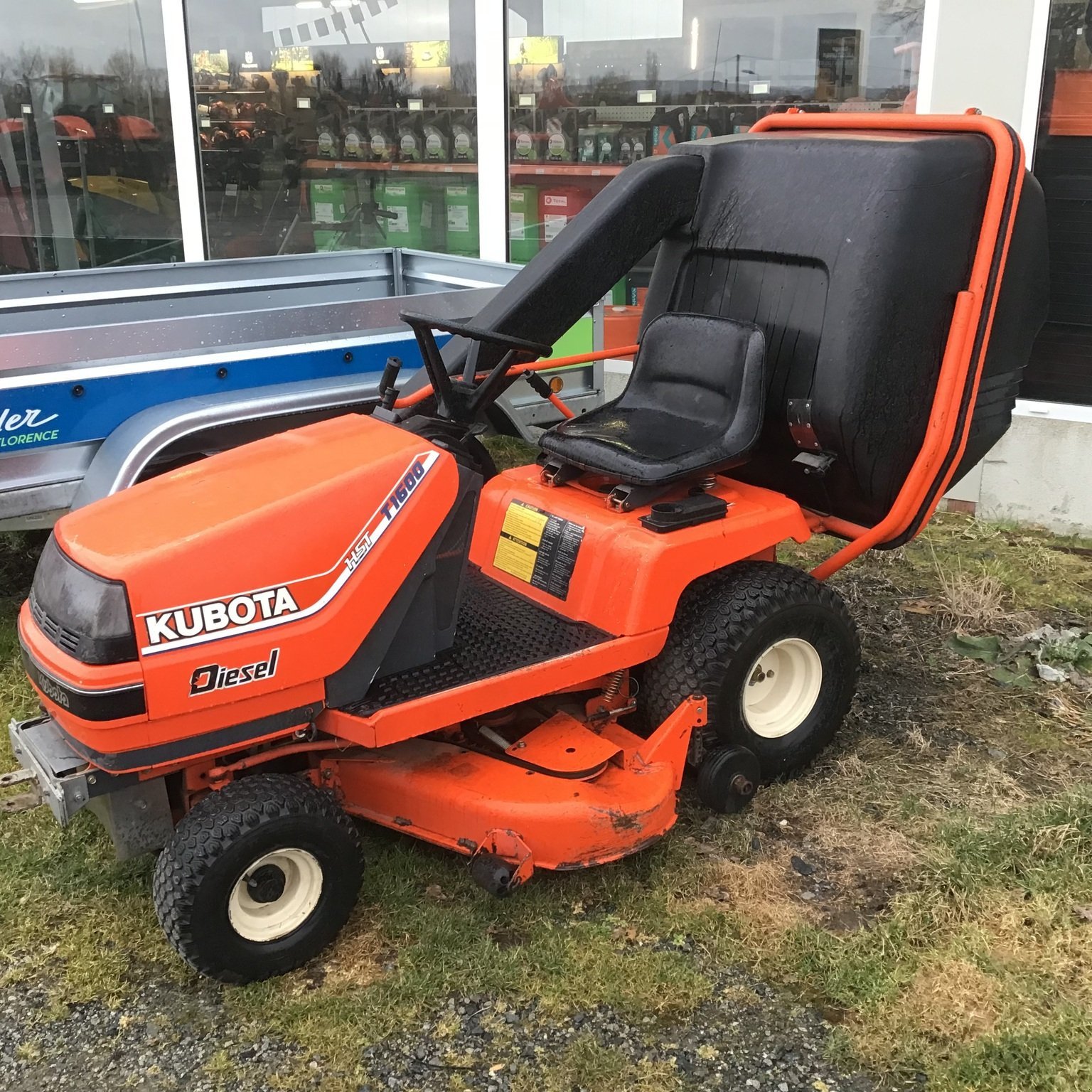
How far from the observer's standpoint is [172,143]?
24.0 ft

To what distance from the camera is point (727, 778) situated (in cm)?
302

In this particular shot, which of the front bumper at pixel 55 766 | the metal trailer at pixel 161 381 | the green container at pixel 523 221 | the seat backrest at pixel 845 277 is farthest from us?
the green container at pixel 523 221

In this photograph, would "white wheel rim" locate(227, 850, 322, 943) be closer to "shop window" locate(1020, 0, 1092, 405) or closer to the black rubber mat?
the black rubber mat

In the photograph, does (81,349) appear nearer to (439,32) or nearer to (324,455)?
(324,455)

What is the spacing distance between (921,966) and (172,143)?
21.8ft

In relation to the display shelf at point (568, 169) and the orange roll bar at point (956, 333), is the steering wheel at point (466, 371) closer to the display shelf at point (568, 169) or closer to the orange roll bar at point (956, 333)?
the orange roll bar at point (956, 333)

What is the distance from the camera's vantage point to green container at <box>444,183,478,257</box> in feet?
22.9

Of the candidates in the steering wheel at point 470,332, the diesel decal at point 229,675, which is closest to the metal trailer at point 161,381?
the steering wheel at point 470,332

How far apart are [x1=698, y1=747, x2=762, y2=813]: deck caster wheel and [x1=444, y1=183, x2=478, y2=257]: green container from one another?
466cm

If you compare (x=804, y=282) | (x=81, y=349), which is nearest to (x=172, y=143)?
(x=81, y=349)

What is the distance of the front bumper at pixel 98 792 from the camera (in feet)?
7.80

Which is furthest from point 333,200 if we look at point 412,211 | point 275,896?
point 275,896

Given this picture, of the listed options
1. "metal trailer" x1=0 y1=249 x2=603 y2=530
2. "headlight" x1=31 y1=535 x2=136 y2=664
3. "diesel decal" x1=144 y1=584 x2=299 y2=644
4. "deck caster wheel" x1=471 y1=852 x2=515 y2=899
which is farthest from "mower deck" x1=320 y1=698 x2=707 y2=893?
"metal trailer" x1=0 y1=249 x2=603 y2=530

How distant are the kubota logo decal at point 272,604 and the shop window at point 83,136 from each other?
5579mm
